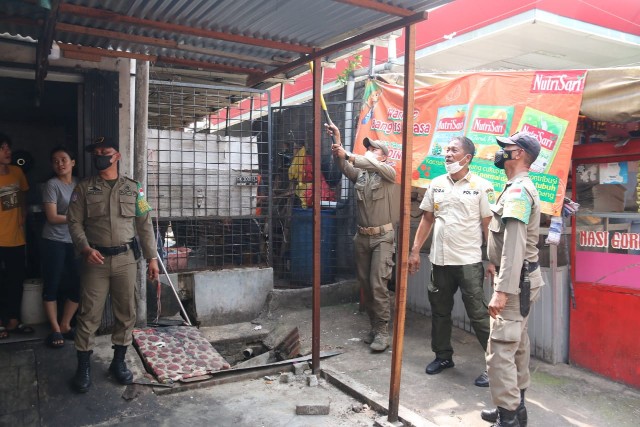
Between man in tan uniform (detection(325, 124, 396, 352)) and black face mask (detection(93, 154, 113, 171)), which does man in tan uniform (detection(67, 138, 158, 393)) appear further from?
man in tan uniform (detection(325, 124, 396, 352))

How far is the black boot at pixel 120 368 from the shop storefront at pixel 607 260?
4247 mm

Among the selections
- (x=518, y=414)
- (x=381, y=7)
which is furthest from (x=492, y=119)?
(x=518, y=414)

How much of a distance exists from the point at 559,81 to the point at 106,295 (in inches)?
174

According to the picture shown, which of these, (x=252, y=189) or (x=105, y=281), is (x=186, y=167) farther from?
(x=105, y=281)

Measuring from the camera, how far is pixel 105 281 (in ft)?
13.7

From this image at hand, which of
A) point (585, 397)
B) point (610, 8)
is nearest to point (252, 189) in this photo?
point (585, 397)

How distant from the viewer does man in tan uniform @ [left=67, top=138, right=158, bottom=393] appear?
4.07 metres

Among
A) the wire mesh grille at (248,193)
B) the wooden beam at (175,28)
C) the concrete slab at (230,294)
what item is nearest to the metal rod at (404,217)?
the wooden beam at (175,28)

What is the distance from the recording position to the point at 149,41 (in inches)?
163

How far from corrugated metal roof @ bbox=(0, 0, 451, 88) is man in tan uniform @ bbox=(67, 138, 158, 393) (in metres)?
0.94

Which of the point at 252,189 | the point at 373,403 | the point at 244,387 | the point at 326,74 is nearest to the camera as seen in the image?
the point at 373,403

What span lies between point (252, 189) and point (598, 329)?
438 cm

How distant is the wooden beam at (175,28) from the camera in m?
3.51

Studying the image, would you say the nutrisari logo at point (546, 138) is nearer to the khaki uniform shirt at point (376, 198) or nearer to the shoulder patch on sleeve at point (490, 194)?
the shoulder patch on sleeve at point (490, 194)
